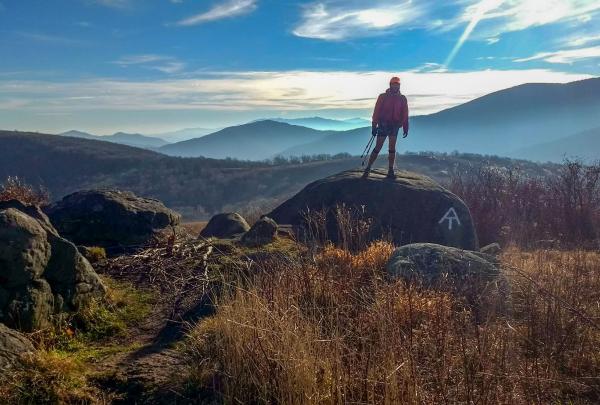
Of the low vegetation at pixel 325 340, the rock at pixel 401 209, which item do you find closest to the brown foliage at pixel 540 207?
the rock at pixel 401 209

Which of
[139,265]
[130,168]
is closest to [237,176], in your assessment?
[130,168]

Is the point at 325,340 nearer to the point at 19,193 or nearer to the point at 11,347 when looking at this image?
the point at 11,347

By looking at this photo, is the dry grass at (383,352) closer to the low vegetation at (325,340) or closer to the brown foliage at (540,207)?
the low vegetation at (325,340)

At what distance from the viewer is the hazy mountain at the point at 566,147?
166 m

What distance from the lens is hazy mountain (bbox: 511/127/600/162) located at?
166 metres

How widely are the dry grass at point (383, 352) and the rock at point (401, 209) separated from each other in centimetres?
519

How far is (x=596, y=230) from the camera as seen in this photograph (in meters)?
13.5

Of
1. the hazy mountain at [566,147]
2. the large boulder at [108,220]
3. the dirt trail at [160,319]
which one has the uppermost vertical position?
the hazy mountain at [566,147]

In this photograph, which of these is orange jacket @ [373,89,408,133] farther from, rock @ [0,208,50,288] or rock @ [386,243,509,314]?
rock @ [0,208,50,288]

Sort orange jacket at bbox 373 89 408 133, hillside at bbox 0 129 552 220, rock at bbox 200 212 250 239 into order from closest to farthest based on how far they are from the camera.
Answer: rock at bbox 200 212 250 239 → orange jacket at bbox 373 89 408 133 → hillside at bbox 0 129 552 220

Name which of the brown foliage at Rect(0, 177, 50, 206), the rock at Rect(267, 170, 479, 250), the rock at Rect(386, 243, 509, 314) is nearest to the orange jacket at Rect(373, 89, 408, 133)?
the rock at Rect(267, 170, 479, 250)

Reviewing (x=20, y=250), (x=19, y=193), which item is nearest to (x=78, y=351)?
(x=20, y=250)

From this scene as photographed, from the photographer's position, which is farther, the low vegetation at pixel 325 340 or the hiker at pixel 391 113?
the hiker at pixel 391 113

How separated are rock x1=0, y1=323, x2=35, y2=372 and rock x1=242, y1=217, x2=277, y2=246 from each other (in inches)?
181
